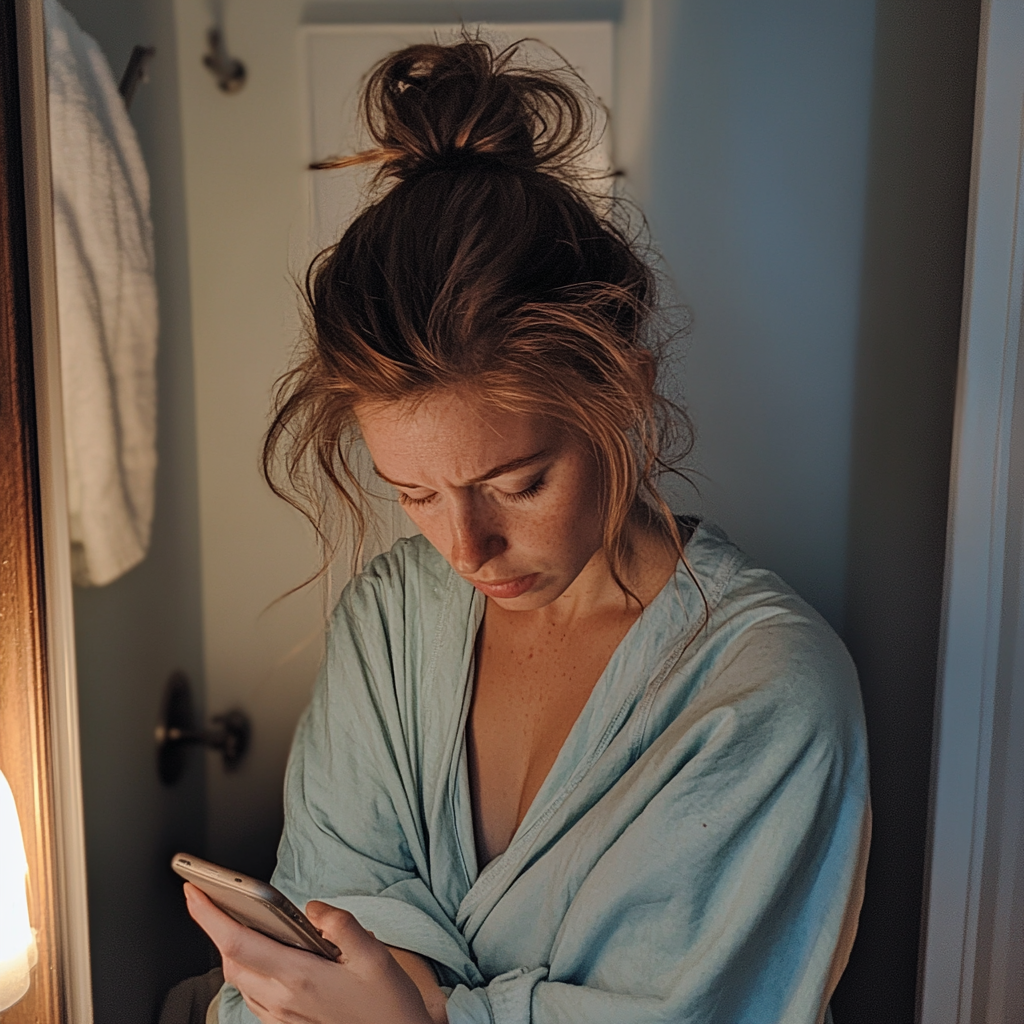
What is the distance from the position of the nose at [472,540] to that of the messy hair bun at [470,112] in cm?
24

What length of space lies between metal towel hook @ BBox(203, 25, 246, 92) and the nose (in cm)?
37

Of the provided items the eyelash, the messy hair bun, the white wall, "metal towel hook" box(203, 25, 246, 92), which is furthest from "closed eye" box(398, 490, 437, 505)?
"metal towel hook" box(203, 25, 246, 92)

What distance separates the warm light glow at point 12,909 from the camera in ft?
2.26

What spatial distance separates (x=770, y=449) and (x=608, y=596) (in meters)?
0.17

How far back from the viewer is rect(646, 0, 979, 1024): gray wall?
2.19 feet

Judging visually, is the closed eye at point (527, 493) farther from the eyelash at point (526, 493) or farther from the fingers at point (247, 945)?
the fingers at point (247, 945)

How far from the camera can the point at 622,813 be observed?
652 millimetres

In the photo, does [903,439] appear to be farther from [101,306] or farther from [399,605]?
[101,306]

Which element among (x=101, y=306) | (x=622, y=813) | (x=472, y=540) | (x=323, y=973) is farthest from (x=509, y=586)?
(x=101, y=306)

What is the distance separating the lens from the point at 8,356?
712mm

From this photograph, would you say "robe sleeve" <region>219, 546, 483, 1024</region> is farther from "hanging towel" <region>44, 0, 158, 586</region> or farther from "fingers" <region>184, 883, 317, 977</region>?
"hanging towel" <region>44, 0, 158, 586</region>

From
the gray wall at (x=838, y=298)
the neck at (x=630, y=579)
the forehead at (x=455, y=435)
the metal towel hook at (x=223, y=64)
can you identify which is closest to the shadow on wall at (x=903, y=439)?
the gray wall at (x=838, y=298)

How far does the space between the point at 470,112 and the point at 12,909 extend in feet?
2.19

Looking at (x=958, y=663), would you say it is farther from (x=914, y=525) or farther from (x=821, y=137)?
(x=821, y=137)
